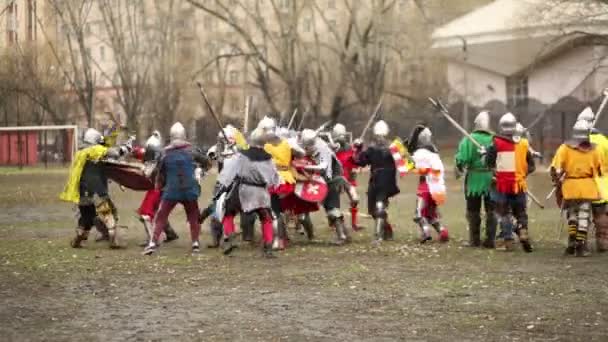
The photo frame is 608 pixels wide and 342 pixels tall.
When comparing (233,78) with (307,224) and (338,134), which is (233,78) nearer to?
(338,134)

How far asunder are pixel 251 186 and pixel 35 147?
32.0 metres

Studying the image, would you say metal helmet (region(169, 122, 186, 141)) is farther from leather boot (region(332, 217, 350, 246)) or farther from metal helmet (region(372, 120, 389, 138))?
metal helmet (region(372, 120, 389, 138))

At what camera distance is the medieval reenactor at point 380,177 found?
15.2 meters

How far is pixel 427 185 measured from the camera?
1512 cm

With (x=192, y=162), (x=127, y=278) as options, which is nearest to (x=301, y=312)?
(x=127, y=278)

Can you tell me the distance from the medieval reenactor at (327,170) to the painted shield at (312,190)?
152 millimetres

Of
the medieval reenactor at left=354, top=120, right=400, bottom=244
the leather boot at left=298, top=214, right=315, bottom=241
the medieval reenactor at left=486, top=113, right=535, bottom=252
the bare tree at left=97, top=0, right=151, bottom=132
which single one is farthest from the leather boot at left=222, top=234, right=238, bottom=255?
the bare tree at left=97, top=0, right=151, bottom=132

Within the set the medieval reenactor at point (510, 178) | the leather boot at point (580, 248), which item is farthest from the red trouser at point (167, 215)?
the leather boot at point (580, 248)

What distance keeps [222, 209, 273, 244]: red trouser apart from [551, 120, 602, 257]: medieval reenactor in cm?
367

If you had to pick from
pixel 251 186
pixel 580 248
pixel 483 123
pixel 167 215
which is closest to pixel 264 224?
pixel 251 186

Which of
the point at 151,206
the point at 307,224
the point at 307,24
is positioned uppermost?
the point at 307,24

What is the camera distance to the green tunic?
14.2 metres

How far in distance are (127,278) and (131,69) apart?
33.9 metres

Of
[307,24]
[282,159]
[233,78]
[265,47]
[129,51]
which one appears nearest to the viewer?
[282,159]
